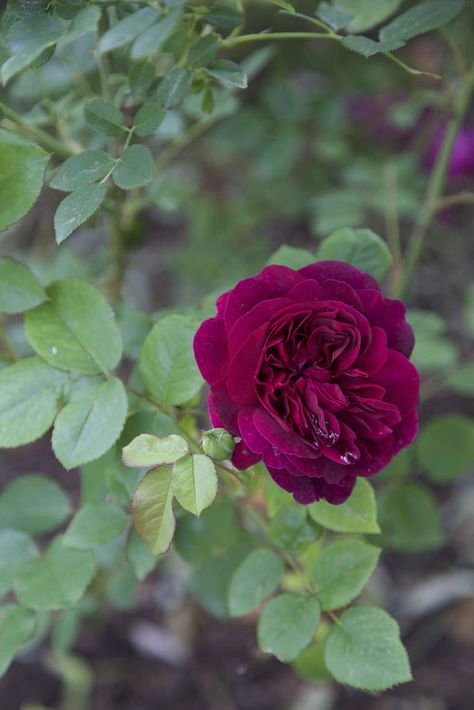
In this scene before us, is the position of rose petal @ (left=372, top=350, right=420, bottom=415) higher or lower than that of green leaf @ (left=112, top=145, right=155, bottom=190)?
lower

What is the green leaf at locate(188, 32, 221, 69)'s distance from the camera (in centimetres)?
74

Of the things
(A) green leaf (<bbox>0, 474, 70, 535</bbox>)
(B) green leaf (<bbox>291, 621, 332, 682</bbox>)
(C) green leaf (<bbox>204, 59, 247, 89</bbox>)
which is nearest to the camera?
(C) green leaf (<bbox>204, 59, 247, 89</bbox>)

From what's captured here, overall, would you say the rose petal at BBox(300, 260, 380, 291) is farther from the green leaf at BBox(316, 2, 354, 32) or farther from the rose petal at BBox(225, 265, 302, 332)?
the green leaf at BBox(316, 2, 354, 32)

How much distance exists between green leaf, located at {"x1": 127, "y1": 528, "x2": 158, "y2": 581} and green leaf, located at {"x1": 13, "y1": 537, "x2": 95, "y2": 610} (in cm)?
7

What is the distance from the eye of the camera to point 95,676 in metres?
1.46

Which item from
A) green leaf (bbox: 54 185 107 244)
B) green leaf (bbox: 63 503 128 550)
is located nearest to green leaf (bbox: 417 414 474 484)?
green leaf (bbox: 63 503 128 550)

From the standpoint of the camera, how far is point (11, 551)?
917mm

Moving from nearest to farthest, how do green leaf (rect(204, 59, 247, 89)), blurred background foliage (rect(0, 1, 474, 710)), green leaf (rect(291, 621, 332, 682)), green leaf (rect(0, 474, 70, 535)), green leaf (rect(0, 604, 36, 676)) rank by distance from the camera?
green leaf (rect(204, 59, 247, 89)), green leaf (rect(0, 604, 36, 676)), green leaf (rect(0, 474, 70, 535)), green leaf (rect(291, 621, 332, 682)), blurred background foliage (rect(0, 1, 474, 710))

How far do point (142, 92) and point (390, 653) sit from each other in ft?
2.07

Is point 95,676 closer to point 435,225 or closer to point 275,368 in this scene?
point 275,368

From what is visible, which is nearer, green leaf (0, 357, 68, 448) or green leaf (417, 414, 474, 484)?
green leaf (0, 357, 68, 448)

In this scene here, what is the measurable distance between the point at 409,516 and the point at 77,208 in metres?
0.86

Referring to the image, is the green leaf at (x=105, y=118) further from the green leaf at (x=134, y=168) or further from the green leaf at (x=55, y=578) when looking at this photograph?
the green leaf at (x=55, y=578)

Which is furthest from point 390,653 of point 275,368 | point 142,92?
point 142,92
